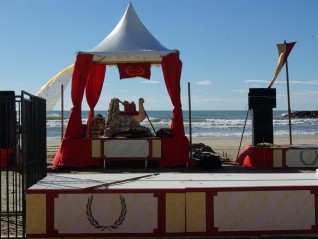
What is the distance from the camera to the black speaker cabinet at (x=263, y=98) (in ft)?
38.2

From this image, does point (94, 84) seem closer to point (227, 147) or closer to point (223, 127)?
point (227, 147)

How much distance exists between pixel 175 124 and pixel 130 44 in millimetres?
2238

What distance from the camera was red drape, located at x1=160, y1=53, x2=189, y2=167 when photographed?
11344mm

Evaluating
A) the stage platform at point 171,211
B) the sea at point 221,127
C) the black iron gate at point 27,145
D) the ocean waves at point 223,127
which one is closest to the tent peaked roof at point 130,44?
the sea at point 221,127

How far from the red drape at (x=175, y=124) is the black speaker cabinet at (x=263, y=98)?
1687mm

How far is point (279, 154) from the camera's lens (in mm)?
11273

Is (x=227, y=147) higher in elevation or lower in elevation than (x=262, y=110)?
lower

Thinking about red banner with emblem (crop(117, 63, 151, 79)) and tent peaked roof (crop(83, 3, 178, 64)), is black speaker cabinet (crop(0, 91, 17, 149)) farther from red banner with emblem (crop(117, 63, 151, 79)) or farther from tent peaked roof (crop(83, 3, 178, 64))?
red banner with emblem (crop(117, 63, 151, 79))

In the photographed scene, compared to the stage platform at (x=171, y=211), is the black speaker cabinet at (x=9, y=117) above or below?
above

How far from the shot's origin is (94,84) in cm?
1377

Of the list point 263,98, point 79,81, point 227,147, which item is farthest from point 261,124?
point 227,147

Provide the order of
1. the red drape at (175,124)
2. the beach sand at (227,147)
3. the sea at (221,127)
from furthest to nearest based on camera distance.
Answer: the sea at (221,127)
the beach sand at (227,147)
the red drape at (175,124)

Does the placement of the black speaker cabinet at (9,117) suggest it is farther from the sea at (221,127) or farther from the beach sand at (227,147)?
the sea at (221,127)

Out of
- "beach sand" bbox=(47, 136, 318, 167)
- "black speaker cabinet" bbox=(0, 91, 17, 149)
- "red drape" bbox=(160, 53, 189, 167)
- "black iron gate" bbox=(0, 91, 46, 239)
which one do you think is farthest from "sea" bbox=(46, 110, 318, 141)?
"black iron gate" bbox=(0, 91, 46, 239)
